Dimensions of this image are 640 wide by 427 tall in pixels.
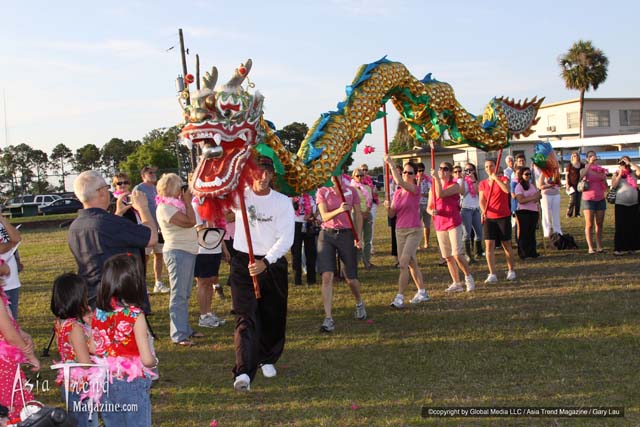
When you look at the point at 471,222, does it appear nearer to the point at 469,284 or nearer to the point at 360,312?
the point at 469,284

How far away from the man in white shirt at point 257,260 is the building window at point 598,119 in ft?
173

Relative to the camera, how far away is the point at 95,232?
464cm

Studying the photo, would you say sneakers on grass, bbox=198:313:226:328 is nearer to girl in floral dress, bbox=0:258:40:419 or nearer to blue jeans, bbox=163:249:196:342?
blue jeans, bbox=163:249:196:342

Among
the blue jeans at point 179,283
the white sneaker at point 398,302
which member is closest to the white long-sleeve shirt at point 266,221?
the blue jeans at point 179,283

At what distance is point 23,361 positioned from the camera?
11.5ft

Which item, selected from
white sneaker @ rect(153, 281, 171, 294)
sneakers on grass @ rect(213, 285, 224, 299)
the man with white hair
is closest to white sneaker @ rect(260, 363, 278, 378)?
the man with white hair

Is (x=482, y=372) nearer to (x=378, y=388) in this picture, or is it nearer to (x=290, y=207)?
(x=378, y=388)

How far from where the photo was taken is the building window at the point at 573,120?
51513mm

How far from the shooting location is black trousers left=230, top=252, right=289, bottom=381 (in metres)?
5.27

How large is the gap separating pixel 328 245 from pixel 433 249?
6164 mm

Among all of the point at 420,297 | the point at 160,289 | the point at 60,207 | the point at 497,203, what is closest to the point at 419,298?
the point at 420,297

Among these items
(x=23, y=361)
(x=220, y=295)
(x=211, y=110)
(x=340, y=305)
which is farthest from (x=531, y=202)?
(x=23, y=361)

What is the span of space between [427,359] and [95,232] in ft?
10.7

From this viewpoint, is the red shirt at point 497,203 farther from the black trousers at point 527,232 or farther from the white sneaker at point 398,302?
the white sneaker at point 398,302
